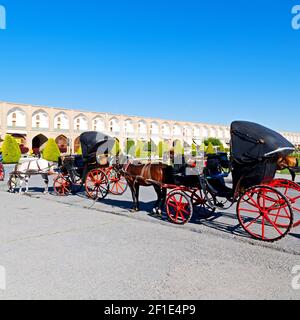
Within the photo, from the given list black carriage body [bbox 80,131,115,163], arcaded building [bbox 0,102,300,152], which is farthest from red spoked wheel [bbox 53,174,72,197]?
arcaded building [bbox 0,102,300,152]

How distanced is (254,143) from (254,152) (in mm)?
140

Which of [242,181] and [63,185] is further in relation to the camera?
[63,185]

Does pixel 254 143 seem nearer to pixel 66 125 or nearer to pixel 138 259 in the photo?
pixel 138 259

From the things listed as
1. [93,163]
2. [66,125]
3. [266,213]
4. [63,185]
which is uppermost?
[66,125]

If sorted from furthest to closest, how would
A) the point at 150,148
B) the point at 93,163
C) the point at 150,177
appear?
the point at 150,148
the point at 93,163
the point at 150,177

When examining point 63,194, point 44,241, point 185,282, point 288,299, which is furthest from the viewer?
point 63,194

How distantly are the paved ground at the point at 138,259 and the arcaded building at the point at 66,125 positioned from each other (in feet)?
82.3

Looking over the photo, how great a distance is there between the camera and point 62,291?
2.95 meters

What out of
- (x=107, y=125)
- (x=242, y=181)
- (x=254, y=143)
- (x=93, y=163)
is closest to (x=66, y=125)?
(x=107, y=125)

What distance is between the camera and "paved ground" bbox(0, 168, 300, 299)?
2.99m

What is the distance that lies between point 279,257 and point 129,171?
383cm

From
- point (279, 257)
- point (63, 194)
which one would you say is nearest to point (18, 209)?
point (63, 194)

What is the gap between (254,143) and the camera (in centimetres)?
472
